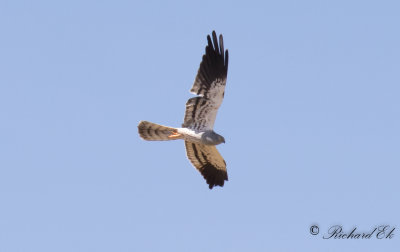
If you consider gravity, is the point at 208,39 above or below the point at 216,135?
above

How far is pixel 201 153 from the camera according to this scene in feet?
75.6

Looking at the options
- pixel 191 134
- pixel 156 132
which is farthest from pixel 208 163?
pixel 156 132

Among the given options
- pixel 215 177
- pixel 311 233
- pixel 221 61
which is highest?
pixel 221 61

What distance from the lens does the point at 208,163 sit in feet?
76.2

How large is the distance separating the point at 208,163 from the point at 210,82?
2468 millimetres

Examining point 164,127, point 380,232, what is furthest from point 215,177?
point 380,232

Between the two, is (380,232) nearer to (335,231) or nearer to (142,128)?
(335,231)

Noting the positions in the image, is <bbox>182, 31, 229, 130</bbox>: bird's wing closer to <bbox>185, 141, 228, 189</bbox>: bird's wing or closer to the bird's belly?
the bird's belly

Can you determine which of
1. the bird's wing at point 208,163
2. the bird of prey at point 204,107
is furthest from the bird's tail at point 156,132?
the bird's wing at point 208,163

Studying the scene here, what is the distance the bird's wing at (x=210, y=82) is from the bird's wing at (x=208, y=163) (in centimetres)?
146

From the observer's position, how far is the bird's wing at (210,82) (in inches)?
846

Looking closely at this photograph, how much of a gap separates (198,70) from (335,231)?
4.92 meters

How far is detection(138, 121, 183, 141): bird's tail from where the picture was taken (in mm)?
21922

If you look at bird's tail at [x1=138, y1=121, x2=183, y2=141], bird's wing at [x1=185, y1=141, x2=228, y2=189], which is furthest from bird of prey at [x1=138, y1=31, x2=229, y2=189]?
bird's wing at [x1=185, y1=141, x2=228, y2=189]
